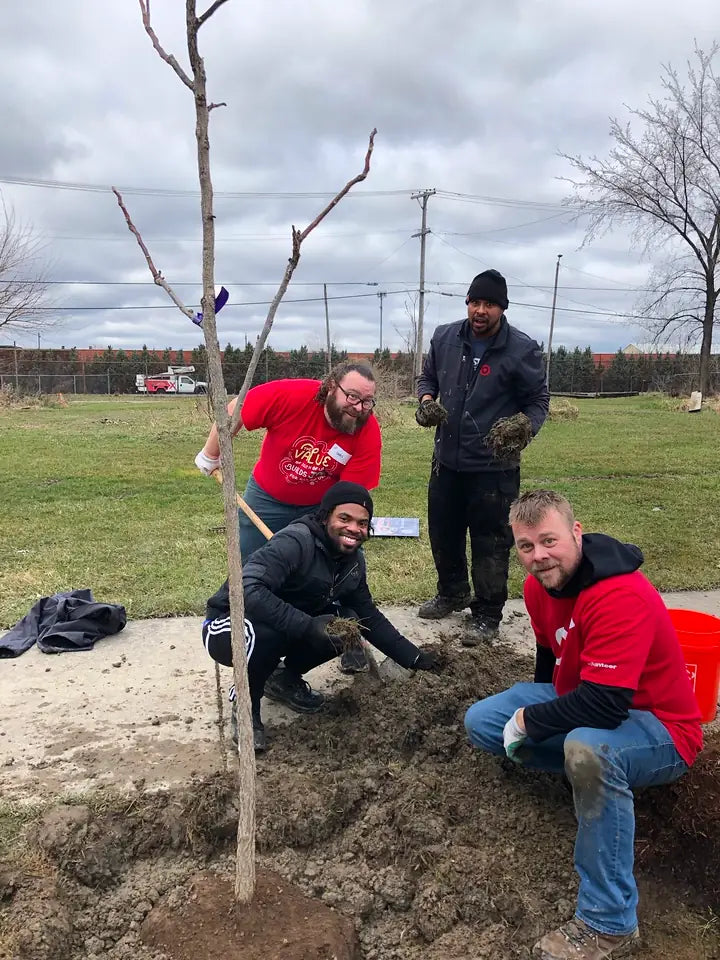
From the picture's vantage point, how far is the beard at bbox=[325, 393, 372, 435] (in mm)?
3449

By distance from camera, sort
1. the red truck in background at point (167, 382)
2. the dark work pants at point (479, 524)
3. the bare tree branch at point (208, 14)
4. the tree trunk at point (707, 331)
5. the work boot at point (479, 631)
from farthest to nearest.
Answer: the red truck in background at point (167, 382) < the tree trunk at point (707, 331) < the dark work pants at point (479, 524) < the work boot at point (479, 631) < the bare tree branch at point (208, 14)

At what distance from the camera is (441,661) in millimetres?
3408

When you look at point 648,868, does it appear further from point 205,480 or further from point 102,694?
point 205,480

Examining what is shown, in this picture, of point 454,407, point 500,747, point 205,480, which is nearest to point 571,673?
point 500,747

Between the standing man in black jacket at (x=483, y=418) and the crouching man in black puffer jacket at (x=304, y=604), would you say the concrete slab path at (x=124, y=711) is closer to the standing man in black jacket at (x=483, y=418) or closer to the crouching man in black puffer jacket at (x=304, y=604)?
the crouching man in black puffer jacket at (x=304, y=604)

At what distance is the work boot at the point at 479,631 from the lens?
4035 millimetres

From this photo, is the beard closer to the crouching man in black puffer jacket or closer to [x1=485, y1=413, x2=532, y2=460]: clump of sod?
the crouching man in black puffer jacket

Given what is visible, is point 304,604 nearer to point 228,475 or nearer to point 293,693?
point 293,693

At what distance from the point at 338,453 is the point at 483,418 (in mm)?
994

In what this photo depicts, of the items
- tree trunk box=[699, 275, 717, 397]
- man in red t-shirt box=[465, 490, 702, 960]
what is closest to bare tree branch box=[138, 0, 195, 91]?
man in red t-shirt box=[465, 490, 702, 960]

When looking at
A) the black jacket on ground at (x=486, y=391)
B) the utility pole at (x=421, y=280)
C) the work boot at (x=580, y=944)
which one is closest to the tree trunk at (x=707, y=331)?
the utility pole at (x=421, y=280)

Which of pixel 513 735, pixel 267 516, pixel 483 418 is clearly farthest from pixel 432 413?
pixel 513 735

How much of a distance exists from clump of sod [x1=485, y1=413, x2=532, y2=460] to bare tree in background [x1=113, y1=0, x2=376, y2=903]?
7.18ft

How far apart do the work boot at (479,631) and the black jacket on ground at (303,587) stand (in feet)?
2.83
